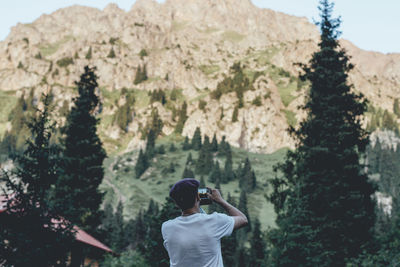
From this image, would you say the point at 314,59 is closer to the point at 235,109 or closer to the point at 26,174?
the point at 26,174

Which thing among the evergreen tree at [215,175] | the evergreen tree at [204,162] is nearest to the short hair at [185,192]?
the evergreen tree at [215,175]

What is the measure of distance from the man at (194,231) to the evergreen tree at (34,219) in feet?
25.6

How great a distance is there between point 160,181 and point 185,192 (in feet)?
393

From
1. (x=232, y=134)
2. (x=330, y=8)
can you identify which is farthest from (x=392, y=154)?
(x=330, y=8)

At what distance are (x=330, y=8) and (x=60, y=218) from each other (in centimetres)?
2289

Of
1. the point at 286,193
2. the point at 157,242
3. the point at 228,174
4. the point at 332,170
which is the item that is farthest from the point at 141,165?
the point at 286,193

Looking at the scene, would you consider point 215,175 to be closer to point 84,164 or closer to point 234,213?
point 84,164

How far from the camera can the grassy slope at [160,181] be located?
342ft

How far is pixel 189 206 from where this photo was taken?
4.18 m

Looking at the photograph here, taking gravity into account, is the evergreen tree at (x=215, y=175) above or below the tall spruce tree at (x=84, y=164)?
below

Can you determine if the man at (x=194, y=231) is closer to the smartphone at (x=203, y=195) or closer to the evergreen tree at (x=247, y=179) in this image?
the smartphone at (x=203, y=195)

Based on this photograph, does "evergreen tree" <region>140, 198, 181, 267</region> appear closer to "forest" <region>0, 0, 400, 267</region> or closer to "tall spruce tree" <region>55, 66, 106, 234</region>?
"forest" <region>0, 0, 400, 267</region>

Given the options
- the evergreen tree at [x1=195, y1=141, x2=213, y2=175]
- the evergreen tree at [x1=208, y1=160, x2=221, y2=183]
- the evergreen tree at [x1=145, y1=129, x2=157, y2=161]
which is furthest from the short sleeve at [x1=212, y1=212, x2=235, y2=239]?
the evergreen tree at [x1=145, y1=129, x2=157, y2=161]

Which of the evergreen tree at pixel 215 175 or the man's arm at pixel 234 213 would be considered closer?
the man's arm at pixel 234 213
